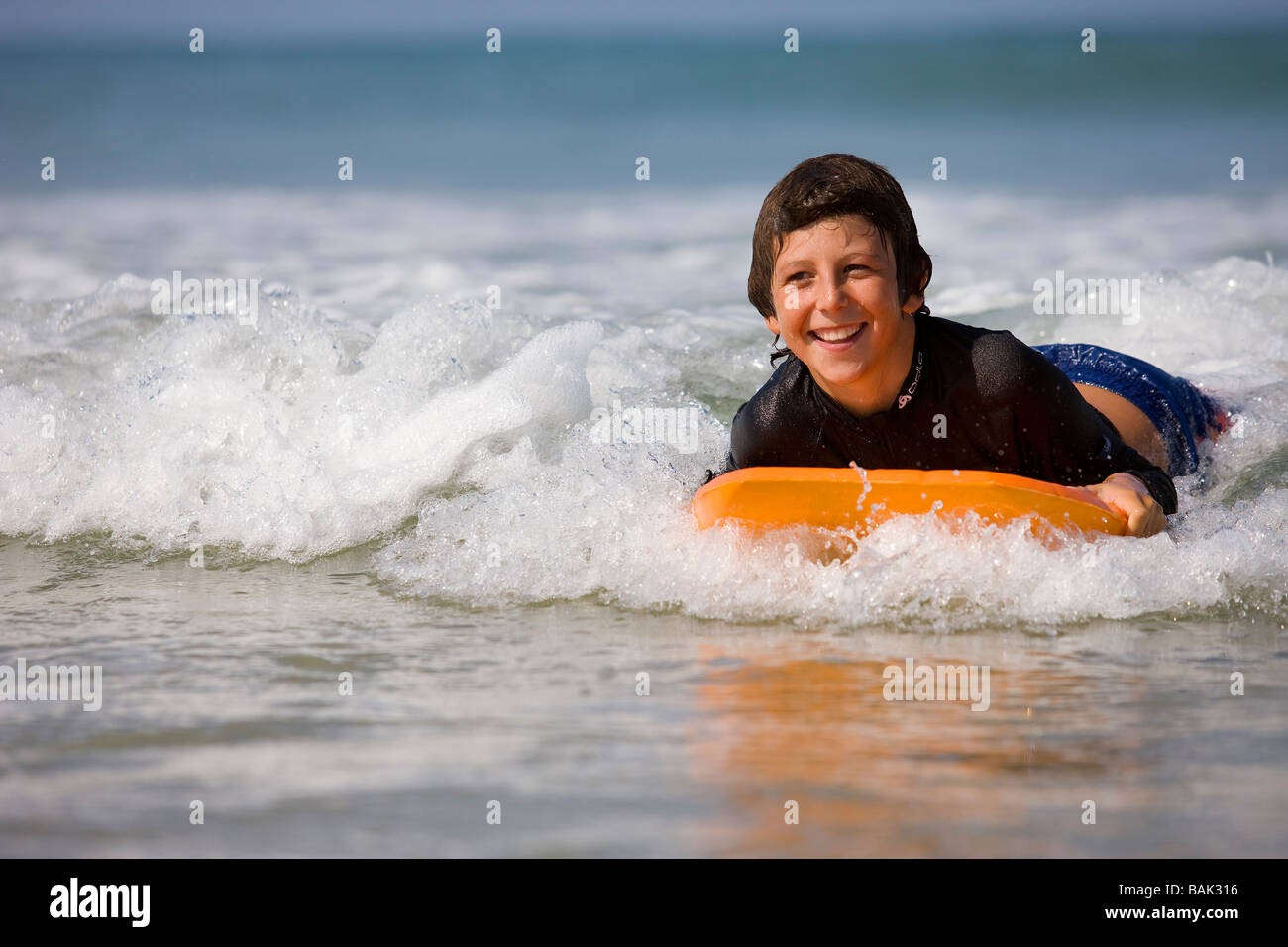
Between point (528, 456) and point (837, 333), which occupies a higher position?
point (837, 333)

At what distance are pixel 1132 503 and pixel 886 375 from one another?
0.65m

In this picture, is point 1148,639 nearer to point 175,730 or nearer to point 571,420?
point 175,730

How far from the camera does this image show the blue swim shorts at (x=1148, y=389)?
4.16 m

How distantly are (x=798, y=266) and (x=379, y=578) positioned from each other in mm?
1341

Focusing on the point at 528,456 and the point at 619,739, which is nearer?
the point at 619,739

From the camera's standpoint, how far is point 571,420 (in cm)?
498
